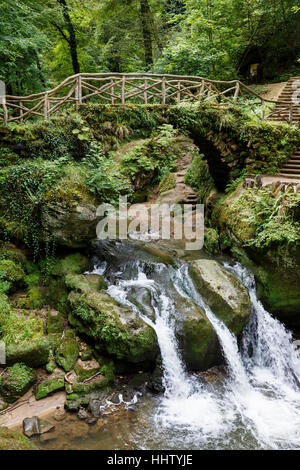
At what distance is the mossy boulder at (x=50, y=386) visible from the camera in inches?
246

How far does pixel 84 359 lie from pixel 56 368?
627mm

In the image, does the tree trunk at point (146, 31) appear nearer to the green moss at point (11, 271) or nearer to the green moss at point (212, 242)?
the green moss at point (212, 242)

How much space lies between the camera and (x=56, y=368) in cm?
682

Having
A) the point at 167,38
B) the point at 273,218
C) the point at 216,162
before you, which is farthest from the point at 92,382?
the point at 167,38

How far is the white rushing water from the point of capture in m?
5.52

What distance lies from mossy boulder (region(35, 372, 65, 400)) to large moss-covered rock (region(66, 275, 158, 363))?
1.02 metres

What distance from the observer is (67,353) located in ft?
22.9

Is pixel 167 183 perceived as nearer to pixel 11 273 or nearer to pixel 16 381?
pixel 11 273

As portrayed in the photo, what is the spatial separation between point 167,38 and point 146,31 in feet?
5.05

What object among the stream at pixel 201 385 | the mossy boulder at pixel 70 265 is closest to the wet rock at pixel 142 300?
the stream at pixel 201 385

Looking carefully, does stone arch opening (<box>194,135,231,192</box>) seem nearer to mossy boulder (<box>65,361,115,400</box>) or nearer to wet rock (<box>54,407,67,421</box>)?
mossy boulder (<box>65,361,115,400</box>)

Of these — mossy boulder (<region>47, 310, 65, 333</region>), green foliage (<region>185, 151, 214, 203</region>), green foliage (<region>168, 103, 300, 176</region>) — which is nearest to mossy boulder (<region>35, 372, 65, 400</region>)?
mossy boulder (<region>47, 310, 65, 333</region>)

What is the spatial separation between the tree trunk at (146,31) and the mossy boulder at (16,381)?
16.7 metres
